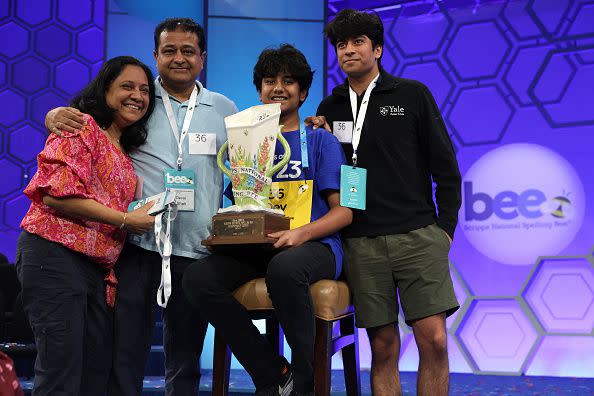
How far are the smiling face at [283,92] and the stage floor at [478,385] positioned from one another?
1942mm

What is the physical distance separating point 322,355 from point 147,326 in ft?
2.17

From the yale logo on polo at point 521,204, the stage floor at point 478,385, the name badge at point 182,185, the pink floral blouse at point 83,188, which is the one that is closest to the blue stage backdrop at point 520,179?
the yale logo on polo at point 521,204

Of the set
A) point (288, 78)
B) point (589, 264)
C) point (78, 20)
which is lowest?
point (589, 264)

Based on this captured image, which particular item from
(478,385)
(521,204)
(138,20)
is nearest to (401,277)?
(478,385)

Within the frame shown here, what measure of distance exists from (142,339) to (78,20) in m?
3.96

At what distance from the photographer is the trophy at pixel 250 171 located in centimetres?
231

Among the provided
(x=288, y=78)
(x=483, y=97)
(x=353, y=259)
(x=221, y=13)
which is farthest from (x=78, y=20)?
(x=353, y=259)

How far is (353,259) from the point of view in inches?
103

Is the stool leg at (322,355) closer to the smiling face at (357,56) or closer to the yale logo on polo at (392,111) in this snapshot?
the yale logo on polo at (392,111)

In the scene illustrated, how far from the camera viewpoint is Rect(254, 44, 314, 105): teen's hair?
263 centimetres

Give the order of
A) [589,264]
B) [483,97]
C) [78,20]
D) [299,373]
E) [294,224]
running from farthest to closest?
[78,20] < [483,97] < [589,264] < [294,224] < [299,373]

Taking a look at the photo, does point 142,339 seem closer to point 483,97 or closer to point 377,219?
point 377,219

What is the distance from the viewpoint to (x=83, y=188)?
2273 millimetres

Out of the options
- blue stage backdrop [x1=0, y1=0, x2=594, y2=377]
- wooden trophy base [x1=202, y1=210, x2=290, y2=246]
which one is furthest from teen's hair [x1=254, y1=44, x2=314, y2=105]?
blue stage backdrop [x1=0, y1=0, x2=594, y2=377]
